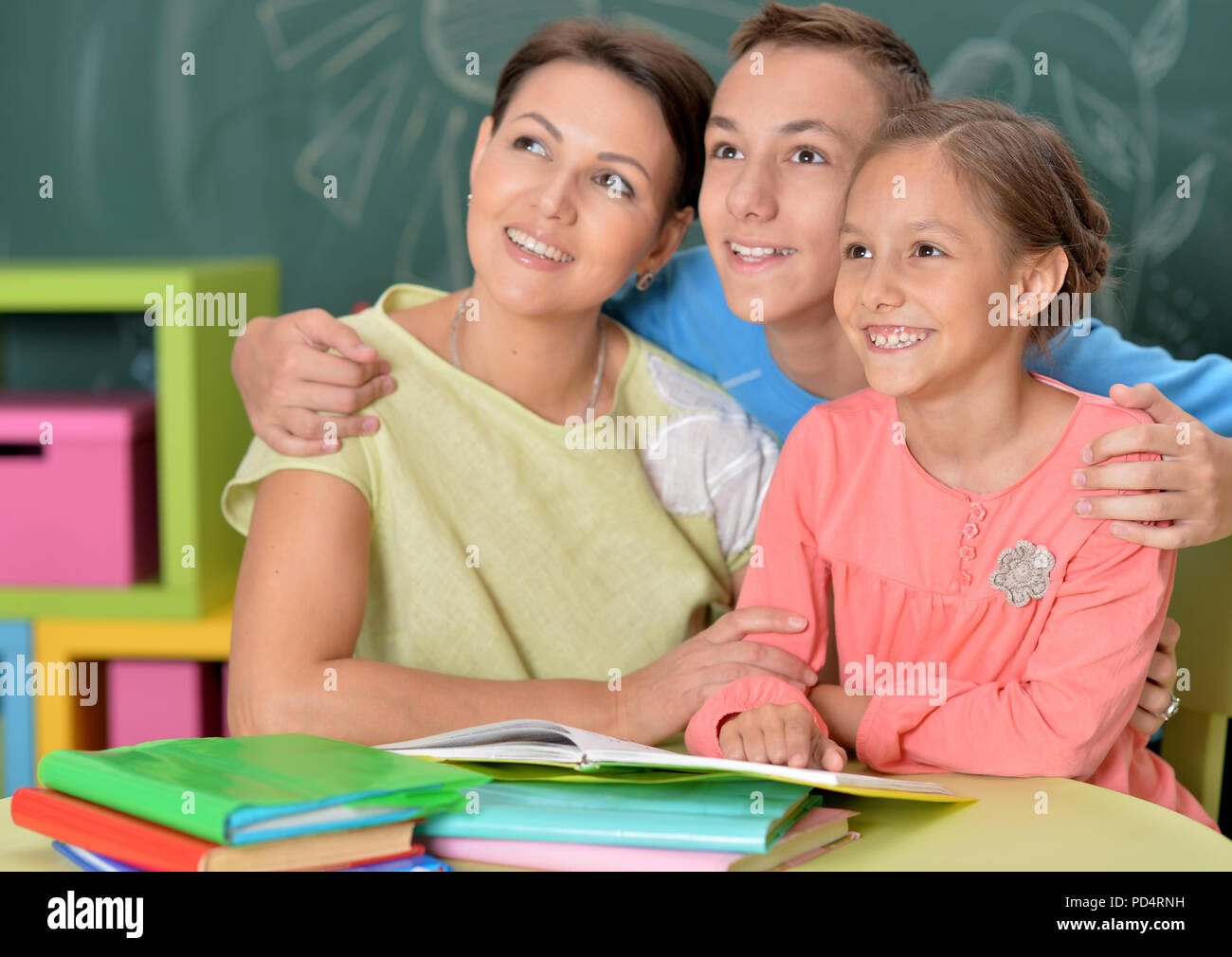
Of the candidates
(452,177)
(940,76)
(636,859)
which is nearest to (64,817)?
(636,859)

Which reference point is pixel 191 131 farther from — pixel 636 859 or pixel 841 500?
pixel 636 859

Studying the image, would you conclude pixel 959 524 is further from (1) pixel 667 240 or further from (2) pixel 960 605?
(1) pixel 667 240

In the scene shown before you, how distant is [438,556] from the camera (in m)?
1.37

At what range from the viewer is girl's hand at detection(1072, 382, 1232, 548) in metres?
1.08

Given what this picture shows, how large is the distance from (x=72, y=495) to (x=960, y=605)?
1.35 meters

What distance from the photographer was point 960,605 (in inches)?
45.0

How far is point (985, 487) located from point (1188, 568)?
38 centimetres

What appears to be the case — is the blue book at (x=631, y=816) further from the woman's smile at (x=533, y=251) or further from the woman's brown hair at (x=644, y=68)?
the woman's brown hair at (x=644, y=68)

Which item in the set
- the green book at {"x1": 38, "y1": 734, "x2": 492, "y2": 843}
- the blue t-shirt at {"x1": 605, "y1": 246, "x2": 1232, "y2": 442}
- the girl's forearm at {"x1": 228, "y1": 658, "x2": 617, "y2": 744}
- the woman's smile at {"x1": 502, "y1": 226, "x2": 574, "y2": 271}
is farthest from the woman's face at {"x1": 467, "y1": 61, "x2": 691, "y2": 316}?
the green book at {"x1": 38, "y1": 734, "x2": 492, "y2": 843}

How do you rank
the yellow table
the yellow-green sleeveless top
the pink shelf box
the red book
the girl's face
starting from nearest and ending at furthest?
1. the red book
2. the yellow table
3. the girl's face
4. the yellow-green sleeveless top
5. the pink shelf box

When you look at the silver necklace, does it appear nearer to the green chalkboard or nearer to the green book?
the green book

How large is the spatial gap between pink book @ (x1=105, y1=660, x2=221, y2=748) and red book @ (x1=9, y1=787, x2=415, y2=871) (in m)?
1.18

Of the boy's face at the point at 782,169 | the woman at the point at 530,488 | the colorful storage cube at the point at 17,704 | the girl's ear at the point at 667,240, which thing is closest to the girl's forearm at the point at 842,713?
the woman at the point at 530,488
